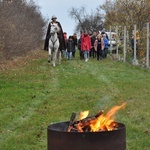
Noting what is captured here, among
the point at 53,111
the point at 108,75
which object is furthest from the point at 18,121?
the point at 108,75

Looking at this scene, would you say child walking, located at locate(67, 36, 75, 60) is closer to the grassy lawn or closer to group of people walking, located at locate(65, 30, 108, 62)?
group of people walking, located at locate(65, 30, 108, 62)

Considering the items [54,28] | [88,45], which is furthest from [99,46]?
[54,28]

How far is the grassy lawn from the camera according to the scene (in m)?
9.14

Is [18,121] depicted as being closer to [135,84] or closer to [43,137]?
[43,137]

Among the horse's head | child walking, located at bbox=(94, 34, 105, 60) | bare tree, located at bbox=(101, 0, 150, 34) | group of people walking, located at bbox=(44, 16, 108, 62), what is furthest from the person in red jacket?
the horse's head

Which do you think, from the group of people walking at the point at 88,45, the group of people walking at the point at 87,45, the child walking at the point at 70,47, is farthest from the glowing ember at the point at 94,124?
the child walking at the point at 70,47

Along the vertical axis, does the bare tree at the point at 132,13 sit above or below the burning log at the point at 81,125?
above

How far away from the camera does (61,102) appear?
12.8 m

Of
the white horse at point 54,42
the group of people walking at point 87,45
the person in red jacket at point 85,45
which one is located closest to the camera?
the white horse at point 54,42

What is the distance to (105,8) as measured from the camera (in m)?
56.7

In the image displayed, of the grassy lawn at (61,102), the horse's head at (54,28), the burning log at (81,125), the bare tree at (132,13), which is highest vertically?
the bare tree at (132,13)

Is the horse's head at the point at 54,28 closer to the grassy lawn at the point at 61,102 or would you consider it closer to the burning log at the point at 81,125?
the grassy lawn at the point at 61,102

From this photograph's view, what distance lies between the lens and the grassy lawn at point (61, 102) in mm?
9136

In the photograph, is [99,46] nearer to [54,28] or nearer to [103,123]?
[54,28]
